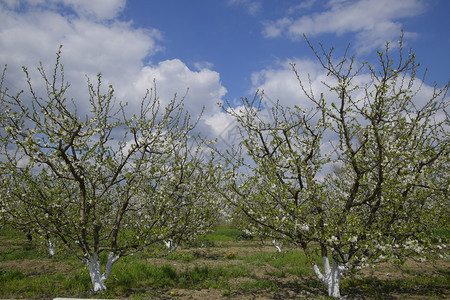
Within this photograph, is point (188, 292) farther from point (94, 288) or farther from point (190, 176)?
point (190, 176)

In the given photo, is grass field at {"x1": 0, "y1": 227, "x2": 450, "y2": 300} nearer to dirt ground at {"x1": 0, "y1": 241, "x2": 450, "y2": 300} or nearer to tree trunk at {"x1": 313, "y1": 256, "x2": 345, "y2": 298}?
dirt ground at {"x1": 0, "y1": 241, "x2": 450, "y2": 300}

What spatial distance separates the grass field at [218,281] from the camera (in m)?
8.12

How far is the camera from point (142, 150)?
27.9ft

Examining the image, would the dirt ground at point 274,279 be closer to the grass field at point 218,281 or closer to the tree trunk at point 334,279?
the grass field at point 218,281

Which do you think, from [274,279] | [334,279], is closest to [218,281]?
[274,279]

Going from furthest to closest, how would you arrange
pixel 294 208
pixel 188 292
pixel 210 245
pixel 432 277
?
1. pixel 210 245
2. pixel 432 277
3. pixel 188 292
4. pixel 294 208

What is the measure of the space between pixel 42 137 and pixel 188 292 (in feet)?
19.0

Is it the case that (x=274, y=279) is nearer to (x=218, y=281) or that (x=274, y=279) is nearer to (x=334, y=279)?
(x=218, y=281)

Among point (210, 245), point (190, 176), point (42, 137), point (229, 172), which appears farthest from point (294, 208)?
point (210, 245)

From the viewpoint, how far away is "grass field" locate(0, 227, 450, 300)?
8.12m

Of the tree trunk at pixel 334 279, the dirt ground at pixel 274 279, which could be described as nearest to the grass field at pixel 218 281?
the dirt ground at pixel 274 279

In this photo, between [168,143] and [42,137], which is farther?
[168,143]

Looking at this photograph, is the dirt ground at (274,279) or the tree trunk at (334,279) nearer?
the tree trunk at (334,279)

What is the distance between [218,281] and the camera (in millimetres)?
9727
